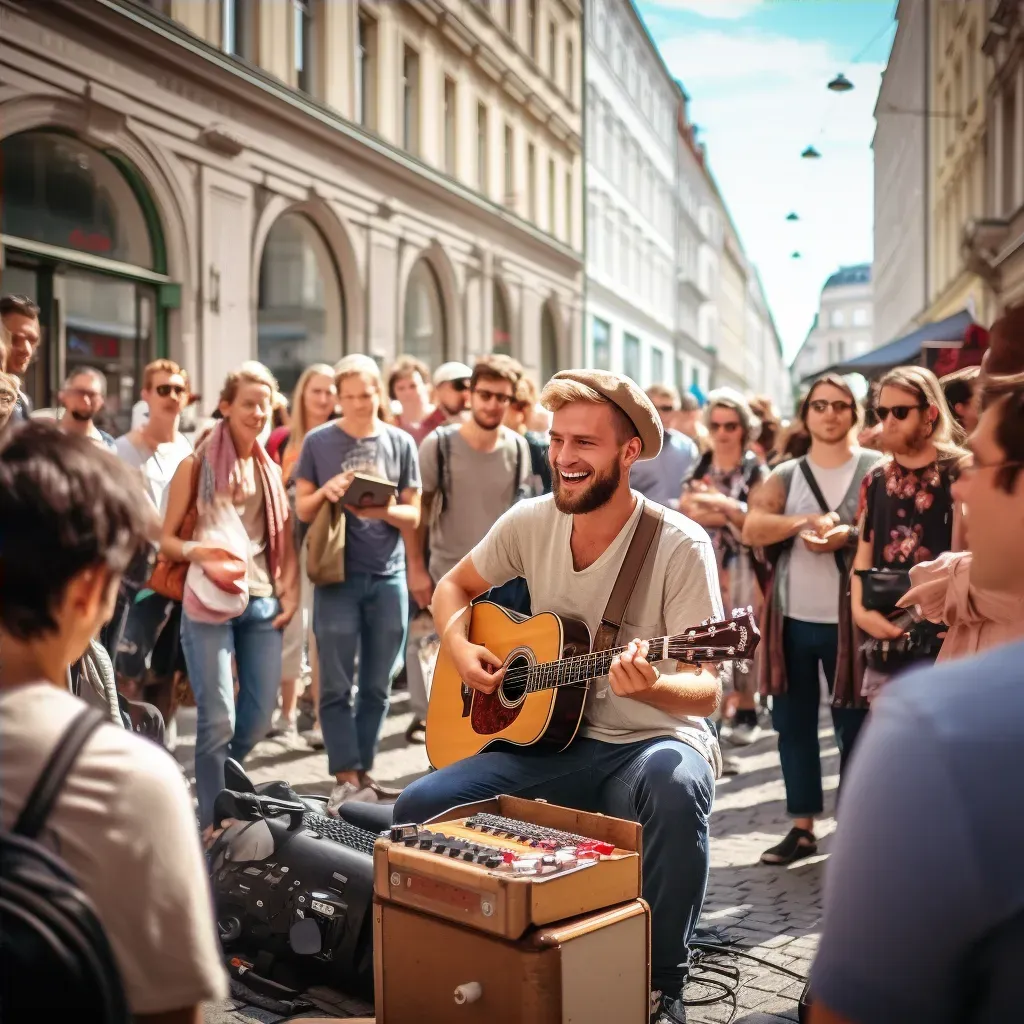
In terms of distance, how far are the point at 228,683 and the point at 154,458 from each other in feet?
5.61

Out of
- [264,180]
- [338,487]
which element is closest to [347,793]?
[338,487]

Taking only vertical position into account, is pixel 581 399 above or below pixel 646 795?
above

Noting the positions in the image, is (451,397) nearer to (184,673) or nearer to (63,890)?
(184,673)

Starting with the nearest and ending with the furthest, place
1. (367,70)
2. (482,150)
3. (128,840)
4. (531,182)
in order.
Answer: (128,840), (367,70), (482,150), (531,182)

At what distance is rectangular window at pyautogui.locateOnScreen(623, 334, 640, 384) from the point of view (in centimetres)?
3778

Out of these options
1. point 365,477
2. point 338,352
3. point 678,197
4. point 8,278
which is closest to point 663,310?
point 678,197

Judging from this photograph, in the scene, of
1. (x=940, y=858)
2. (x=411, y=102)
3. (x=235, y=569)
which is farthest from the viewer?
(x=411, y=102)

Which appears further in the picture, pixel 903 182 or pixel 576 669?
pixel 903 182

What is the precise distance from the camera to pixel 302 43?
1511cm

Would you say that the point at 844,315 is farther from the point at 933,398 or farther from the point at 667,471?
the point at 933,398


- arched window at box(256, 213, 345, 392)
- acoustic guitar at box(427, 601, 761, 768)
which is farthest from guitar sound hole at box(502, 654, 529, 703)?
arched window at box(256, 213, 345, 392)

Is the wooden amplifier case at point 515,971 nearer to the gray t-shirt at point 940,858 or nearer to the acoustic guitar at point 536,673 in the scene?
the acoustic guitar at point 536,673

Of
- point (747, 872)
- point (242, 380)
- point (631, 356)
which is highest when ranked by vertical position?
point (631, 356)

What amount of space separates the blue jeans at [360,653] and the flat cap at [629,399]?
2483mm
